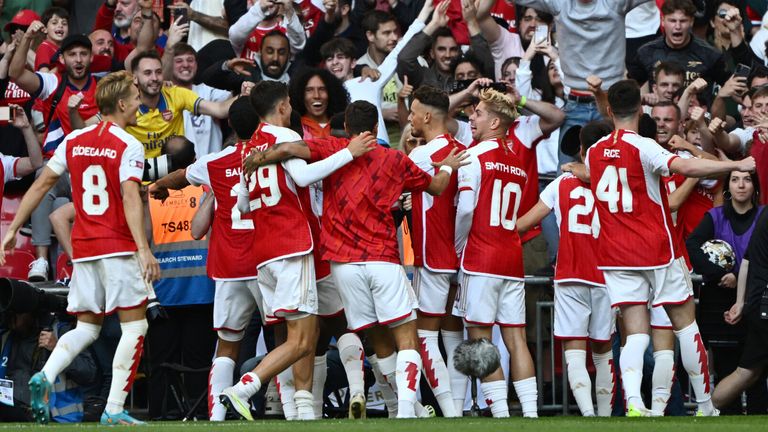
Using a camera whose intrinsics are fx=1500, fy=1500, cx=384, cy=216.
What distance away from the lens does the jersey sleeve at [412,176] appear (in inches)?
440

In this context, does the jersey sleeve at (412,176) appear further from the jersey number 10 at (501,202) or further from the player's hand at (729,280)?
the player's hand at (729,280)

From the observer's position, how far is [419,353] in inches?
441

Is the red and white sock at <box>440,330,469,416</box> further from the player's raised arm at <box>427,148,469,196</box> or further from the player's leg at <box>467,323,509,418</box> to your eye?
the player's raised arm at <box>427,148,469,196</box>

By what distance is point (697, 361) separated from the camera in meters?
11.6

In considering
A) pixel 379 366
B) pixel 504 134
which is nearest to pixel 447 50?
pixel 504 134

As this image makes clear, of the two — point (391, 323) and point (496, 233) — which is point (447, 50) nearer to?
point (496, 233)

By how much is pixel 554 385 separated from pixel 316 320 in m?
3.03

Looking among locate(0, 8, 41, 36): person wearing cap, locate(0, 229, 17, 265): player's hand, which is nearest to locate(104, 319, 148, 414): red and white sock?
locate(0, 229, 17, 265): player's hand

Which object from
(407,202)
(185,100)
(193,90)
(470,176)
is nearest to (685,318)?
(470,176)

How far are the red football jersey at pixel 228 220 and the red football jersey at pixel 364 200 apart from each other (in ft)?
3.48

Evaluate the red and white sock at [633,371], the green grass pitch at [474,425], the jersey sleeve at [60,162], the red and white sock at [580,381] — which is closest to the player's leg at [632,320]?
the red and white sock at [633,371]

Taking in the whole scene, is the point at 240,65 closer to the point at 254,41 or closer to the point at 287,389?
the point at 254,41

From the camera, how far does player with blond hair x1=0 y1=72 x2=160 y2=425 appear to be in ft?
35.4

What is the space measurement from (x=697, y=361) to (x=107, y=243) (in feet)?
15.1
